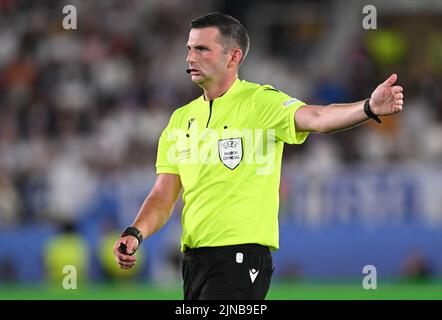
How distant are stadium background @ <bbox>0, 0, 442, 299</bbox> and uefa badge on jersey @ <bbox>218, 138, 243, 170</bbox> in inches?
284

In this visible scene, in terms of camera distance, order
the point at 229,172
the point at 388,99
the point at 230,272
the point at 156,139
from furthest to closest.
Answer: the point at 156,139 < the point at 229,172 < the point at 230,272 < the point at 388,99

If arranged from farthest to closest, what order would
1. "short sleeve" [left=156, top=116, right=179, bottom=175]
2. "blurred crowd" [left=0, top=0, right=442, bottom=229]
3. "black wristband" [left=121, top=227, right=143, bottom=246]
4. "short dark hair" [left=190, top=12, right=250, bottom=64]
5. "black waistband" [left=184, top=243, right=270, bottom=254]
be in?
"blurred crowd" [left=0, top=0, right=442, bottom=229], "short sleeve" [left=156, top=116, right=179, bottom=175], "short dark hair" [left=190, top=12, right=250, bottom=64], "black wristband" [left=121, top=227, right=143, bottom=246], "black waistband" [left=184, top=243, right=270, bottom=254]

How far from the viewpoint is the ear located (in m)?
6.76

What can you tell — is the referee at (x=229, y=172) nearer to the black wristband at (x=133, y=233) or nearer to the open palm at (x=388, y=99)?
the black wristband at (x=133, y=233)

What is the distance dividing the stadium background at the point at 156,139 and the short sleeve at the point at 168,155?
22.2 feet

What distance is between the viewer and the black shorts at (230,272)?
6.36 meters

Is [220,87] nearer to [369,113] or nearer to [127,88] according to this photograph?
[369,113]

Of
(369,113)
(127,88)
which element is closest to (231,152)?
(369,113)

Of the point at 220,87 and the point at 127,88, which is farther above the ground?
the point at 127,88

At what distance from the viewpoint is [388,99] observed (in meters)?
5.78

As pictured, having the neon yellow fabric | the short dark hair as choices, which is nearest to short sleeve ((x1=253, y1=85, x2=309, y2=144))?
the neon yellow fabric

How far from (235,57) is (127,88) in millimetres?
12469

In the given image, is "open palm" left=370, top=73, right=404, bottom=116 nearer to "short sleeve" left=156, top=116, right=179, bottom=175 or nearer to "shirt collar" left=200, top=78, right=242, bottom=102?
"shirt collar" left=200, top=78, right=242, bottom=102
